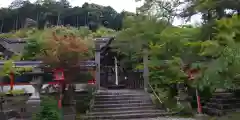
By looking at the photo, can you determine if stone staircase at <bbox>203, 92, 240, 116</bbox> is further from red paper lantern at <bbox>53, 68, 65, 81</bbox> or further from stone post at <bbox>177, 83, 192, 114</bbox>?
red paper lantern at <bbox>53, 68, 65, 81</bbox>

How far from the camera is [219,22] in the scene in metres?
8.03

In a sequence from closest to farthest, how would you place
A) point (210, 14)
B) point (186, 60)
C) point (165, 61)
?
point (210, 14) → point (186, 60) → point (165, 61)

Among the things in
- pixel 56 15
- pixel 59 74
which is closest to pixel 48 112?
pixel 59 74

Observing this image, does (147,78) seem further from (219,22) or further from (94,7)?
Answer: (94,7)

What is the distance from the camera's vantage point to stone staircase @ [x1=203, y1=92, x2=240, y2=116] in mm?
12680

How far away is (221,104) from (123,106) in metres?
4.75

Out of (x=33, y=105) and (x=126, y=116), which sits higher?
(x=33, y=105)

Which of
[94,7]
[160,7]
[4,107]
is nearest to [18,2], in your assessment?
[94,7]

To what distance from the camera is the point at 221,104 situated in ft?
41.9

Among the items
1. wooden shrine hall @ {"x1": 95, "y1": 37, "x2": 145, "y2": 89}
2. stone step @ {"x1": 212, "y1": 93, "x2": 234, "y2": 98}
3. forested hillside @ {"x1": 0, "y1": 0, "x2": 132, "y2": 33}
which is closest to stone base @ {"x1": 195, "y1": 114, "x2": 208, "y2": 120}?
stone step @ {"x1": 212, "y1": 93, "x2": 234, "y2": 98}

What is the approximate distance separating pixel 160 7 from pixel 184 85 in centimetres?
A: 1226

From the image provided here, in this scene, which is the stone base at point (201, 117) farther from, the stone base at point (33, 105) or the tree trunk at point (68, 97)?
the stone base at point (33, 105)

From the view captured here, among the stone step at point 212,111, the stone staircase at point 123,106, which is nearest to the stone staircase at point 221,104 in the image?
the stone step at point 212,111

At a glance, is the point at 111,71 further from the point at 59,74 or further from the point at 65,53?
the point at 65,53
